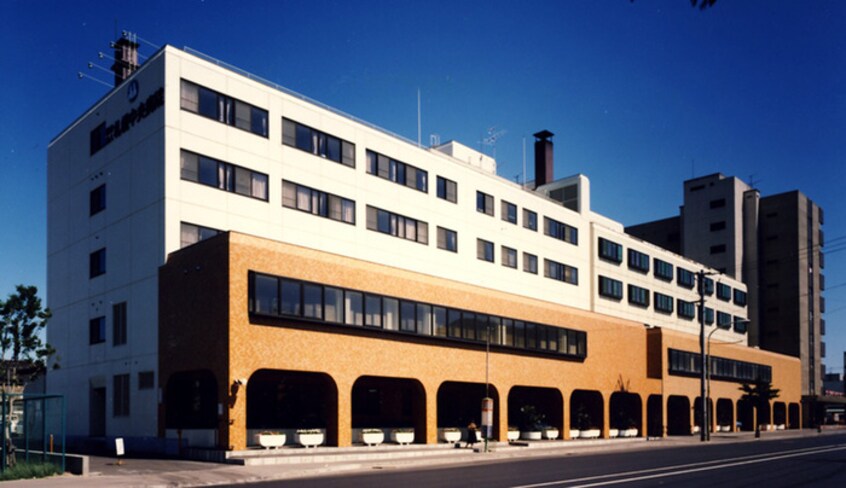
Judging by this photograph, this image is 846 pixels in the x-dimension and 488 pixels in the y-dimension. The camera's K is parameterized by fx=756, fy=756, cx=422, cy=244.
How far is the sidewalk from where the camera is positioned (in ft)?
79.0

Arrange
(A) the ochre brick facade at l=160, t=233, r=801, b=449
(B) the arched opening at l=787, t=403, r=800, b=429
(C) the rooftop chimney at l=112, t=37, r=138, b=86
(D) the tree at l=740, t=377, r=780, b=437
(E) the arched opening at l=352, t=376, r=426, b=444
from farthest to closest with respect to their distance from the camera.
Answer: (B) the arched opening at l=787, t=403, r=800, b=429
(D) the tree at l=740, t=377, r=780, b=437
(C) the rooftop chimney at l=112, t=37, r=138, b=86
(E) the arched opening at l=352, t=376, r=426, b=444
(A) the ochre brick facade at l=160, t=233, r=801, b=449

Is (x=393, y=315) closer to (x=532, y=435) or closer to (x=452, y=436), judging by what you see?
(x=452, y=436)

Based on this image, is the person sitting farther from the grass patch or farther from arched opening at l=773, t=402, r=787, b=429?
arched opening at l=773, t=402, r=787, b=429

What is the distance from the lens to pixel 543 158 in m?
75.6

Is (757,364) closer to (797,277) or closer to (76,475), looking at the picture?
(797,277)

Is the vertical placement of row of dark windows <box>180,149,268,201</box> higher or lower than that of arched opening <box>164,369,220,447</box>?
higher

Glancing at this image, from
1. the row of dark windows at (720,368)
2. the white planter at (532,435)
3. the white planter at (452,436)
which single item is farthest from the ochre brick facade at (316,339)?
the row of dark windows at (720,368)

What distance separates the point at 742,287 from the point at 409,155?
68.9 m

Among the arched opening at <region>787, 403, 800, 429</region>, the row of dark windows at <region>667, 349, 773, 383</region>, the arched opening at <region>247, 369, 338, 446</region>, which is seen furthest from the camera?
the arched opening at <region>787, 403, 800, 429</region>

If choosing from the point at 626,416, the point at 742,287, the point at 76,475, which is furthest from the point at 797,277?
the point at 76,475

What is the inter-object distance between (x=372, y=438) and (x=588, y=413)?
25077 mm

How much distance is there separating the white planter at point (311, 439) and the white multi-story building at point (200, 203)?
23.5ft

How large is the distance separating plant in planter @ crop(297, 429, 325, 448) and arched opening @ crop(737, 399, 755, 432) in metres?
67.3

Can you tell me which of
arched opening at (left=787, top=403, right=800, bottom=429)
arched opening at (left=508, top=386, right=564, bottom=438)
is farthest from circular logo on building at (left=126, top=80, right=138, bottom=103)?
arched opening at (left=787, top=403, right=800, bottom=429)
